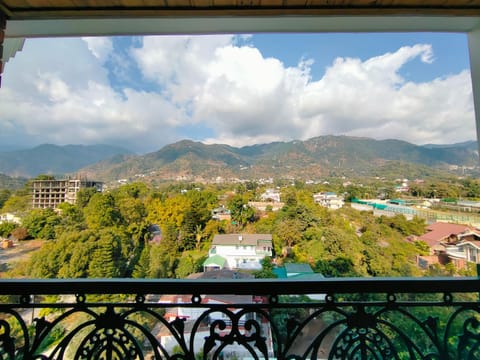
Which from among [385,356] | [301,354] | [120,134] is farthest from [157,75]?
[385,356]

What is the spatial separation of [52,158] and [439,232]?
123 inches

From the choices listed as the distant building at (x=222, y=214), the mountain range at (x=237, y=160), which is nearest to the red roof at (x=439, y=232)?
the mountain range at (x=237, y=160)

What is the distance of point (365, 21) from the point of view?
3.88 ft

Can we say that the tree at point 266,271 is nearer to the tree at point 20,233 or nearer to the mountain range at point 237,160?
the mountain range at point 237,160

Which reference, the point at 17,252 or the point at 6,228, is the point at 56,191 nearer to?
the point at 6,228

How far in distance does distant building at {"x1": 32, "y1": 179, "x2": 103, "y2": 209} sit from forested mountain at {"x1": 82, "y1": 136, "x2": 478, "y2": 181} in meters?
0.12

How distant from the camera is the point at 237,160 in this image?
1.90 metres

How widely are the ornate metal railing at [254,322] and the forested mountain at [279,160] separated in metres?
1.01

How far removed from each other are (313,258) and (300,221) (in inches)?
11.1

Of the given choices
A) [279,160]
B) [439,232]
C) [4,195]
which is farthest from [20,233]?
[439,232]

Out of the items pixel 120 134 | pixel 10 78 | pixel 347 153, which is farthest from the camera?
pixel 120 134

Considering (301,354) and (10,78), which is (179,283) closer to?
(301,354)

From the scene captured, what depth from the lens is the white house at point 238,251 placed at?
1528mm

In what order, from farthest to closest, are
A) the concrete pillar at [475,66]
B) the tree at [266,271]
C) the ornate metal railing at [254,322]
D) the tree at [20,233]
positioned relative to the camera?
the tree at [20,233] < the tree at [266,271] < the concrete pillar at [475,66] < the ornate metal railing at [254,322]
